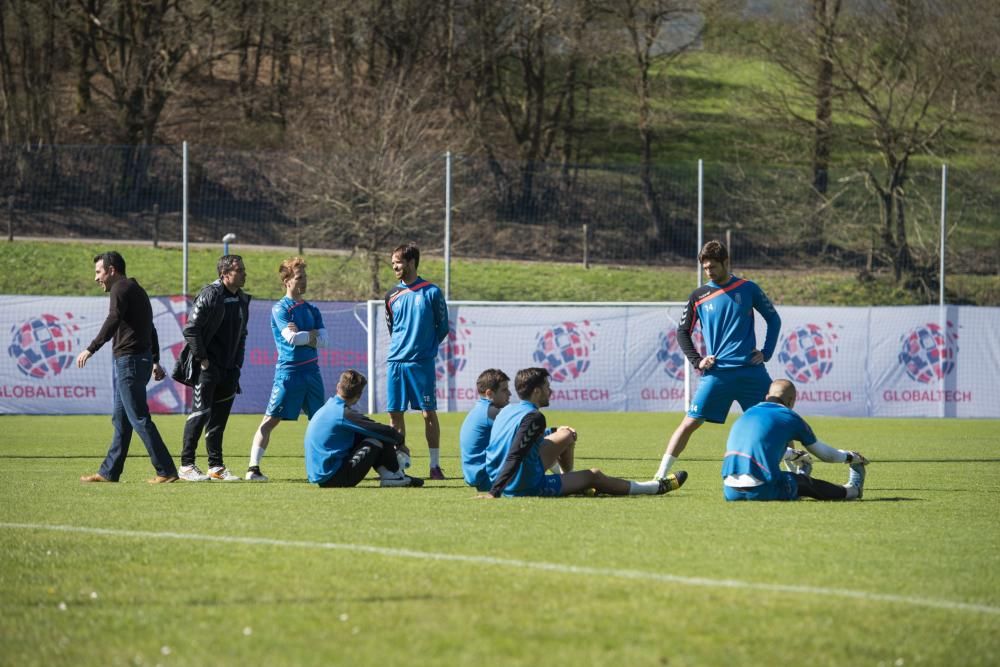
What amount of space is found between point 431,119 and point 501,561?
34.5 metres

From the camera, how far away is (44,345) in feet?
71.4

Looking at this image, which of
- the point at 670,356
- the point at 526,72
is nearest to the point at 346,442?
the point at 670,356

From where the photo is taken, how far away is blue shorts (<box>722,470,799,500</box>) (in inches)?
368

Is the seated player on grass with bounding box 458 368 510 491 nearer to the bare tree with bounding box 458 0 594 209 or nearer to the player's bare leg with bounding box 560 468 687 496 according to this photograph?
the player's bare leg with bounding box 560 468 687 496

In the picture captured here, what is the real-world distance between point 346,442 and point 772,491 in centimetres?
333

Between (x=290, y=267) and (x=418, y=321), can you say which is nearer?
(x=290, y=267)

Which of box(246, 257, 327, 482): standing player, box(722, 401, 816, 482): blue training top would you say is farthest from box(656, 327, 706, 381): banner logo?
box(722, 401, 816, 482): blue training top

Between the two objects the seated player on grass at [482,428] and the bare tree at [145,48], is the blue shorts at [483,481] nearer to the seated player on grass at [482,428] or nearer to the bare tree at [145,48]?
the seated player on grass at [482,428]

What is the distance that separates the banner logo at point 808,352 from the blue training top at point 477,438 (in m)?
13.6

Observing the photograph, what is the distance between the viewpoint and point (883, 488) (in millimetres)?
10742

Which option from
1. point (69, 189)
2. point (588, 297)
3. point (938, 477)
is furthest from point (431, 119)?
point (938, 477)

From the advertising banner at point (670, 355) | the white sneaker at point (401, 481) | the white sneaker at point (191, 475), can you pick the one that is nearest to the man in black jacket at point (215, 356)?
the white sneaker at point (191, 475)

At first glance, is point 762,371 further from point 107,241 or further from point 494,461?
point 107,241

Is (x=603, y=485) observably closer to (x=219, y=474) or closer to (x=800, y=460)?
(x=800, y=460)
